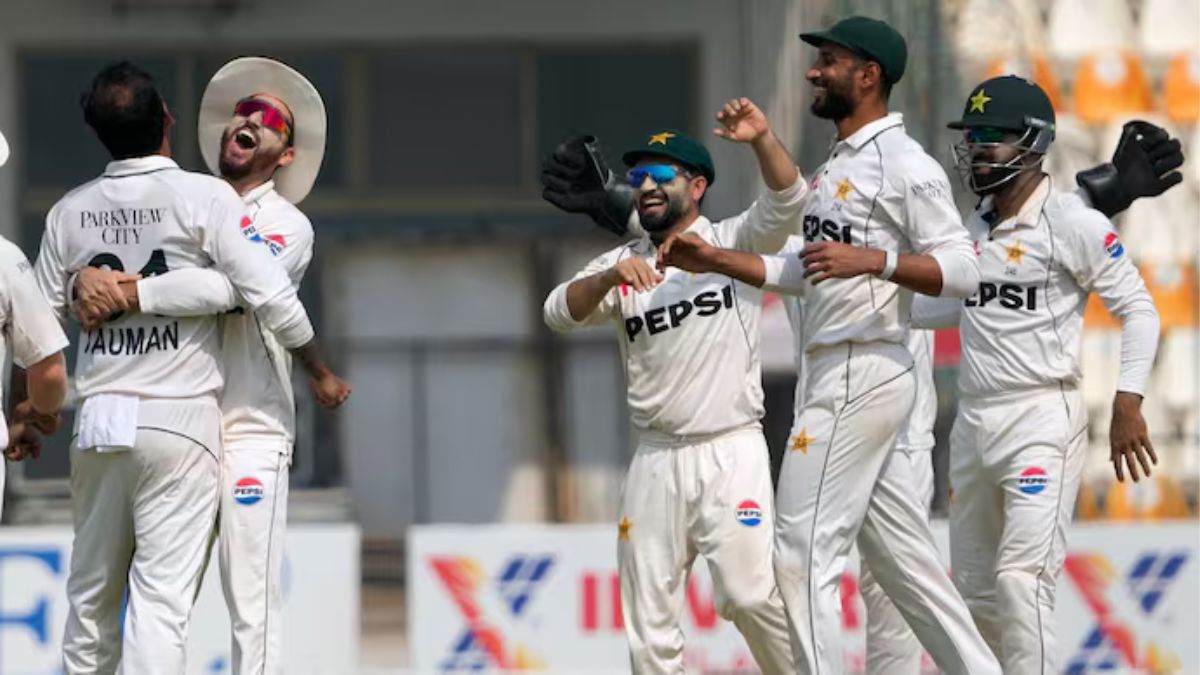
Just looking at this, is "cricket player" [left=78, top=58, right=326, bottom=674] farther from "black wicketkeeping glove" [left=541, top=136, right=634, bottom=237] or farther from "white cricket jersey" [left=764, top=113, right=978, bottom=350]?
"white cricket jersey" [left=764, top=113, right=978, bottom=350]

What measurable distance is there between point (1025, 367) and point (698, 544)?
4.36 ft

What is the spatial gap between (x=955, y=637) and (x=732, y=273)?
1433mm

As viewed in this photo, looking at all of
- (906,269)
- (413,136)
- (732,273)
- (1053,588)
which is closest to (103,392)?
(732,273)

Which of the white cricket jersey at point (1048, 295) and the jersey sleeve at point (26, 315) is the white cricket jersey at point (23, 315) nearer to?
the jersey sleeve at point (26, 315)

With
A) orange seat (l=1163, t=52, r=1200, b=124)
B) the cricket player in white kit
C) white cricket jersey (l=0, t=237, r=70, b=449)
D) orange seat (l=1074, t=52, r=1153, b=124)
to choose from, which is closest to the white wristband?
the cricket player in white kit

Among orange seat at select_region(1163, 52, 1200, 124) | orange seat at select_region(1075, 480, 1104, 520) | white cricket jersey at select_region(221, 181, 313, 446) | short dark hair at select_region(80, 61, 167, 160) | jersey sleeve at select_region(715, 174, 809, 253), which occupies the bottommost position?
orange seat at select_region(1075, 480, 1104, 520)

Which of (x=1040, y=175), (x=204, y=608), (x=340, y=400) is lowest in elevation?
(x=204, y=608)

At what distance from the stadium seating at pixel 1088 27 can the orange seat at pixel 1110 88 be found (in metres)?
0.09

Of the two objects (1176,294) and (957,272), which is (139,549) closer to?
(957,272)

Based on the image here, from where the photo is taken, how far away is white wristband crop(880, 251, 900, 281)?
874 cm

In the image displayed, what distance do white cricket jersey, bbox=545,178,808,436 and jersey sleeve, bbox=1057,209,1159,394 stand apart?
1.15 metres

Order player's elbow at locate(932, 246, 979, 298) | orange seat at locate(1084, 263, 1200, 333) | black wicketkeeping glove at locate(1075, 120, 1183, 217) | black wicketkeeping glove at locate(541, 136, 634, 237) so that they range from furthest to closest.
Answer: orange seat at locate(1084, 263, 1200, 333)
black wicketkeeping glove at locate(1075, 120, 1183, 217)
black wicketkeeping glove at locate(541, 136, 634, 237)
player's elbow at locate(932, 246, 979, 298)

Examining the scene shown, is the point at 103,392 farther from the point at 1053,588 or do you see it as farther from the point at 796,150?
Answer: the point at 796,150

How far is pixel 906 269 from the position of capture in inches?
345
